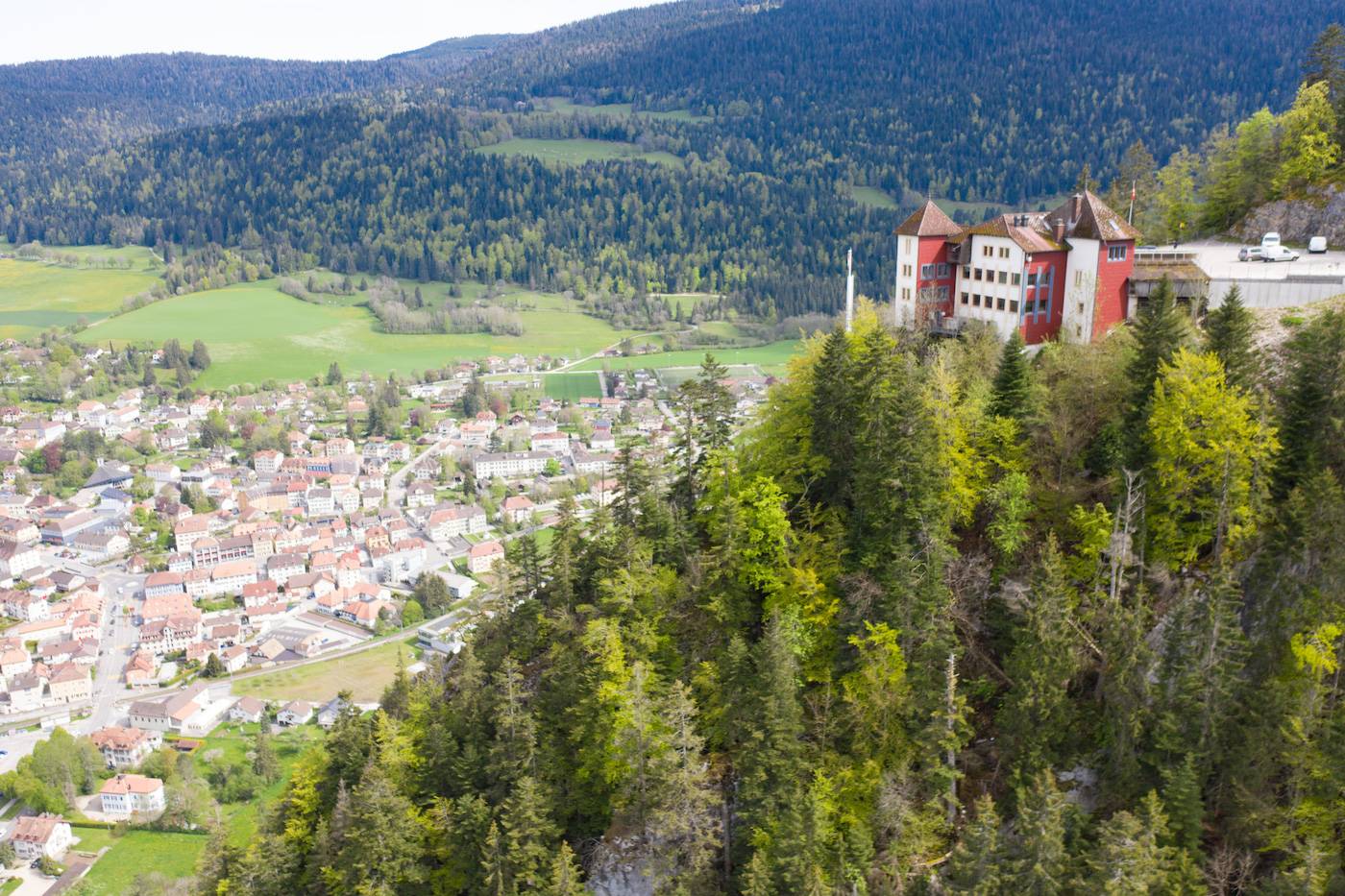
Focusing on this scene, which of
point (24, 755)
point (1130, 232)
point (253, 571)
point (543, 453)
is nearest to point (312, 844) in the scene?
point (1130, 232)

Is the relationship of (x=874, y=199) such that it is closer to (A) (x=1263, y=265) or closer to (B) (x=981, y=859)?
(A) (x=1263, y=265)

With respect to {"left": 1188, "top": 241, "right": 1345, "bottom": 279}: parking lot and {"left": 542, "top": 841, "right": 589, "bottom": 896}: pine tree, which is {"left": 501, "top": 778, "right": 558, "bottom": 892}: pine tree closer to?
{"left": 542, "top": 841, "right": 589, "bottom": 896}: pine tree

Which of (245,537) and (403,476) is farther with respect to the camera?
(403,476)

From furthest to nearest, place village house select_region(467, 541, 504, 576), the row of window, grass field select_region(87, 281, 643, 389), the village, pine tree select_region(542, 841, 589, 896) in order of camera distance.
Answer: grass field select_region(87, 281, 643, 389)
village house select_region(467, 541, 504, 576)
the village
the row of window
pine tree select_region(542, 841, 589, 896)

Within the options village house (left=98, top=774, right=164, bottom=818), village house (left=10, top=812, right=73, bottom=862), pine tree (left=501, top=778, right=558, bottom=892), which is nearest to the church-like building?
pine tree (left=501, top=778, right=558, bottom=892)

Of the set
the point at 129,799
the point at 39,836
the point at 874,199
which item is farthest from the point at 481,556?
the point at 874,199

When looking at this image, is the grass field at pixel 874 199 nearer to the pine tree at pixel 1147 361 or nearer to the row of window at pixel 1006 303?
the row of window at pixel 1006 303
